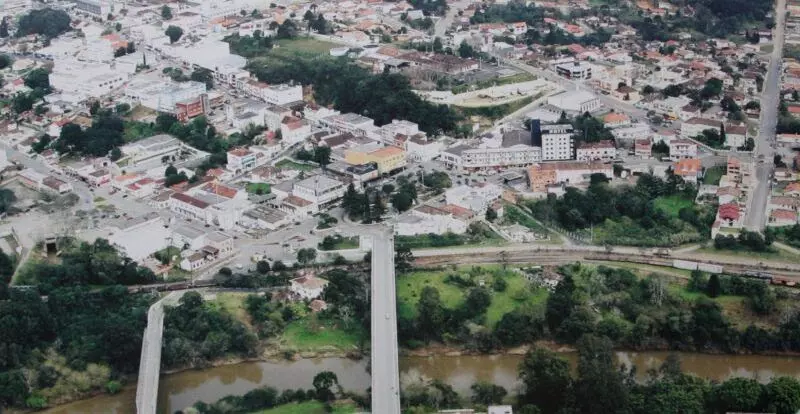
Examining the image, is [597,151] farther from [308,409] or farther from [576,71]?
[308,409]

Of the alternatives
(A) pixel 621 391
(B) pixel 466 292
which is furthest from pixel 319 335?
(A) pixel 621 391

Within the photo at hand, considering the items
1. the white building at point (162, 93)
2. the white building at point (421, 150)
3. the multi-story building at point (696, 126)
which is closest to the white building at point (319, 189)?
the white building at point (421, 150)

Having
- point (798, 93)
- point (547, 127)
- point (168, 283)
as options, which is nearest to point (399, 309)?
point (168, 283)

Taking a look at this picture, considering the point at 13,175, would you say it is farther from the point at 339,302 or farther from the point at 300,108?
the point at 339,302

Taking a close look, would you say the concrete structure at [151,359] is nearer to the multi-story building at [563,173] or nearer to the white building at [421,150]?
the white building at [421,150]

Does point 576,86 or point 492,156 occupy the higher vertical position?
point 576,86

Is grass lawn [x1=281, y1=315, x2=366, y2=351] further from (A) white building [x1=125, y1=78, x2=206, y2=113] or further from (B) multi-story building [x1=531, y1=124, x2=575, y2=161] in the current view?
(A) white building [x1=125, y1=78, x2=206, y2=113]
